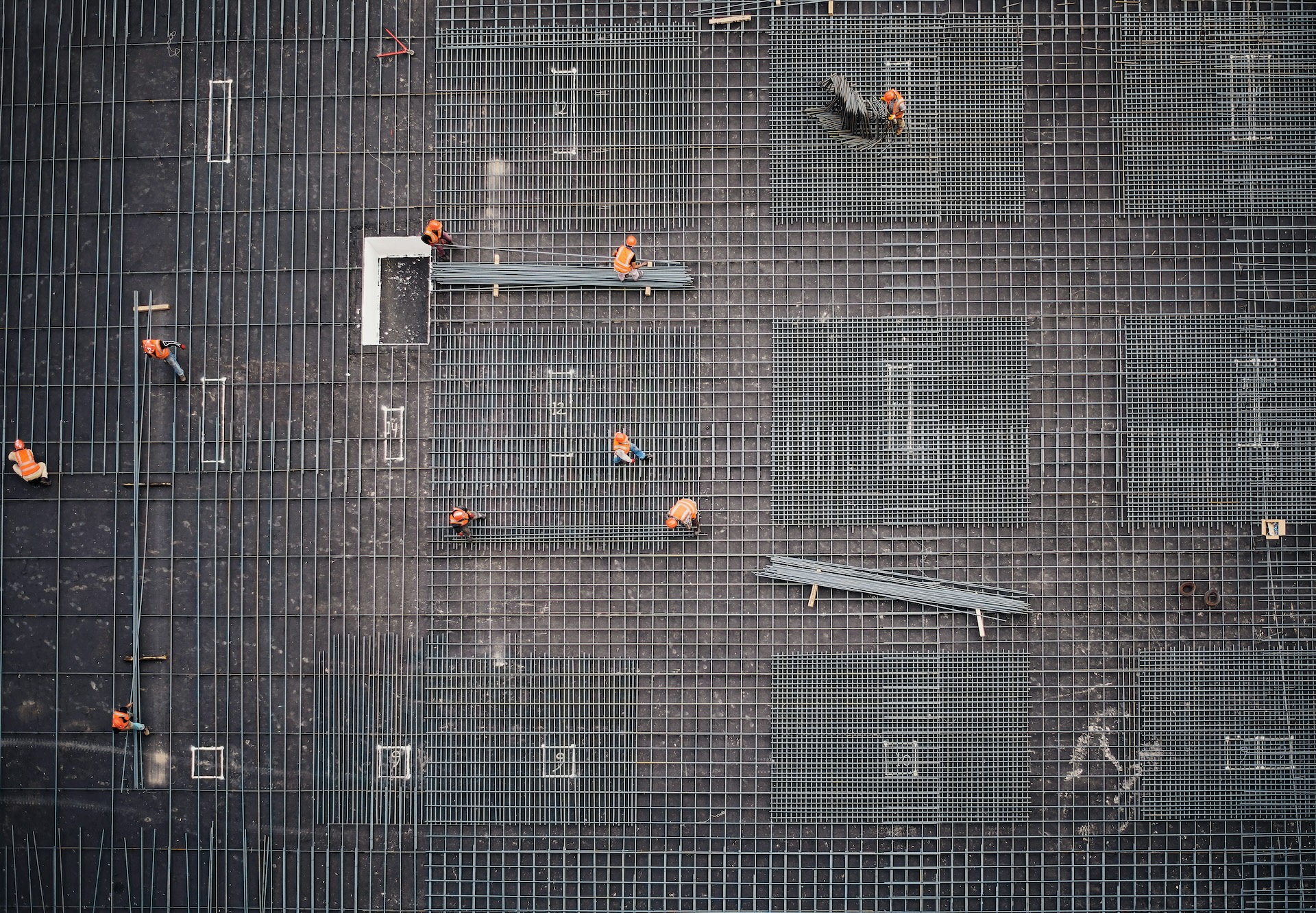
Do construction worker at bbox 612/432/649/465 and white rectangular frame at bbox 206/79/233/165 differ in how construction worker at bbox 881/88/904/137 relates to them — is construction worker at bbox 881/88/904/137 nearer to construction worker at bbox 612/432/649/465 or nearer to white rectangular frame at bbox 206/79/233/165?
construction worker at bbox 612/432/649/465

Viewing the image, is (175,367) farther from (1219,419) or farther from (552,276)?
(1219,419)

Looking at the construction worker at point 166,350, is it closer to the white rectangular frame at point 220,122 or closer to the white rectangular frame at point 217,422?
the white rectangular frame at point 217,422

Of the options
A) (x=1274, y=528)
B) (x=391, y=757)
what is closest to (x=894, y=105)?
(x=1274, y=528)

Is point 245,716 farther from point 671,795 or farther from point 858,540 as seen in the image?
point 858,540

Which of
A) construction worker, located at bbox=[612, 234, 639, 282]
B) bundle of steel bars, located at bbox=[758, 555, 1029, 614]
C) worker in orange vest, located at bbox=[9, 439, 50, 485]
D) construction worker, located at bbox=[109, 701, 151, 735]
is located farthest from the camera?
bundle of steel bars, located at bbox=[758, 555, 1029, 614]

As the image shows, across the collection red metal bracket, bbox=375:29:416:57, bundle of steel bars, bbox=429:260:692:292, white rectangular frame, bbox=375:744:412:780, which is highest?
red metal bracket, bbox=375:29:416:57

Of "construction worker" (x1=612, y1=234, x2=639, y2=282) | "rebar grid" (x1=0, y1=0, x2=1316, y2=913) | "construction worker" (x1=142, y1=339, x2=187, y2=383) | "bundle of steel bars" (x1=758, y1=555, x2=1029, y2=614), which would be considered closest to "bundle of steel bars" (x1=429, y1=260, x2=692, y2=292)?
"construction worker" (x1=612, y1=234, x2=639, y2=282)

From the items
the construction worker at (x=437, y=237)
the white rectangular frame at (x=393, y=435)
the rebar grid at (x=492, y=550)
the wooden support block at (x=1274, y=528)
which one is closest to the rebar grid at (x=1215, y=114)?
the rebar grid at (x=492, y=550)
